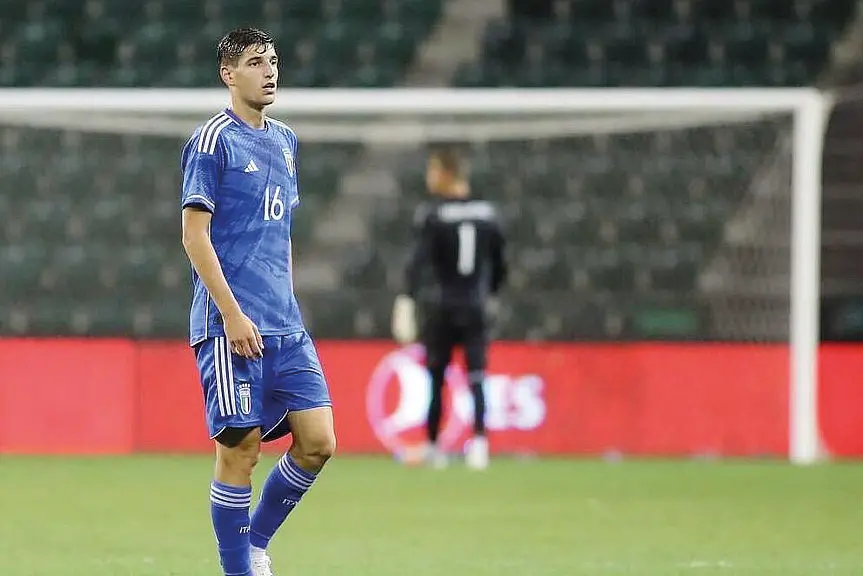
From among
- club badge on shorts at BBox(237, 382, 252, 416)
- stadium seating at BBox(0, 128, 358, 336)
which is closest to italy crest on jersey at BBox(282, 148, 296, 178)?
club badge on shorts at BBox(237, 382, 252, 416)

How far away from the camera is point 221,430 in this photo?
512cm

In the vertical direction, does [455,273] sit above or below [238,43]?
below

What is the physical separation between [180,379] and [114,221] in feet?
4.66

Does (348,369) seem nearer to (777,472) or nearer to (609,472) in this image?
(609,472)

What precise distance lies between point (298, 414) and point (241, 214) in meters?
0.61

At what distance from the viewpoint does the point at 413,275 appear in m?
10.5

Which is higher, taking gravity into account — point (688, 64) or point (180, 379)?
point (688, 64)

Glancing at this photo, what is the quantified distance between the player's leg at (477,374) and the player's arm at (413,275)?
38 centimetres

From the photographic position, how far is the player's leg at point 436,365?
Result: 34.3 feet

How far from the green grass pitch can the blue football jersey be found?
3.81 feet

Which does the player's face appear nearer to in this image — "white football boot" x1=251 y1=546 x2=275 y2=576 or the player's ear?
the player's ear

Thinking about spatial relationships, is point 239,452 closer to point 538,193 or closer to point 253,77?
point 253,77

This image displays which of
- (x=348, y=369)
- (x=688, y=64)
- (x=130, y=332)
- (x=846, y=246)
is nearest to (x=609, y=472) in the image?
(x=348, y=369)

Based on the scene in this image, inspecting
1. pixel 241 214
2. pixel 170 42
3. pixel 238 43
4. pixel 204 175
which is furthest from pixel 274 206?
pixel 170 42
